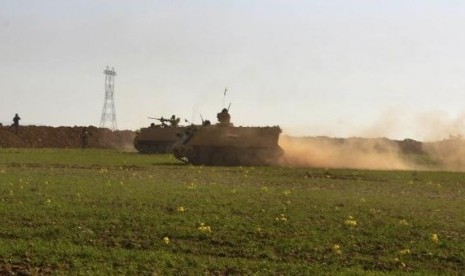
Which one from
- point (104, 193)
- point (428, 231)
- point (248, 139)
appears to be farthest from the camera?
point (248, 139)

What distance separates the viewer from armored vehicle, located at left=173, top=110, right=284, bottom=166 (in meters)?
44.5

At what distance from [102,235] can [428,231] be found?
7833 mm

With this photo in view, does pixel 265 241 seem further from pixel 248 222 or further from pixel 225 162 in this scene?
Answer: pixel 225 162

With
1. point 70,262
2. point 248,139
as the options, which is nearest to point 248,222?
point 70,262

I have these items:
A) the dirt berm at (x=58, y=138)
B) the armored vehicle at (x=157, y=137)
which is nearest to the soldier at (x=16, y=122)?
the dirt berm at (x=58, y=138)

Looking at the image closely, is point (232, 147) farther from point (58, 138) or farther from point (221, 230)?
point (58, 138)

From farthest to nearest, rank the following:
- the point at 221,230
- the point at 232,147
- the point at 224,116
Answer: the point at 224,116
the point at 232,147
the point at 221,230

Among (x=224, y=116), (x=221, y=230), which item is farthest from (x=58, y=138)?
(x=221, y=230)

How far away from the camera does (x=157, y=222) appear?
1496 cm

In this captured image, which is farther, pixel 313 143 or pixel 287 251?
pixel 313 143

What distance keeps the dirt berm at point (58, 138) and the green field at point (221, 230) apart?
189 feet

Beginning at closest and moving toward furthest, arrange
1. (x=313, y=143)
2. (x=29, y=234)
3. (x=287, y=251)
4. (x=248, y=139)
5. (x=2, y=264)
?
(x=2, y=264), (x=287, y=251), (x=29, y=234), (x=248, y=139), (x=313, y=143)

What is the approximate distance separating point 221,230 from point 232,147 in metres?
30.4

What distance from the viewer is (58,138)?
285 ft
